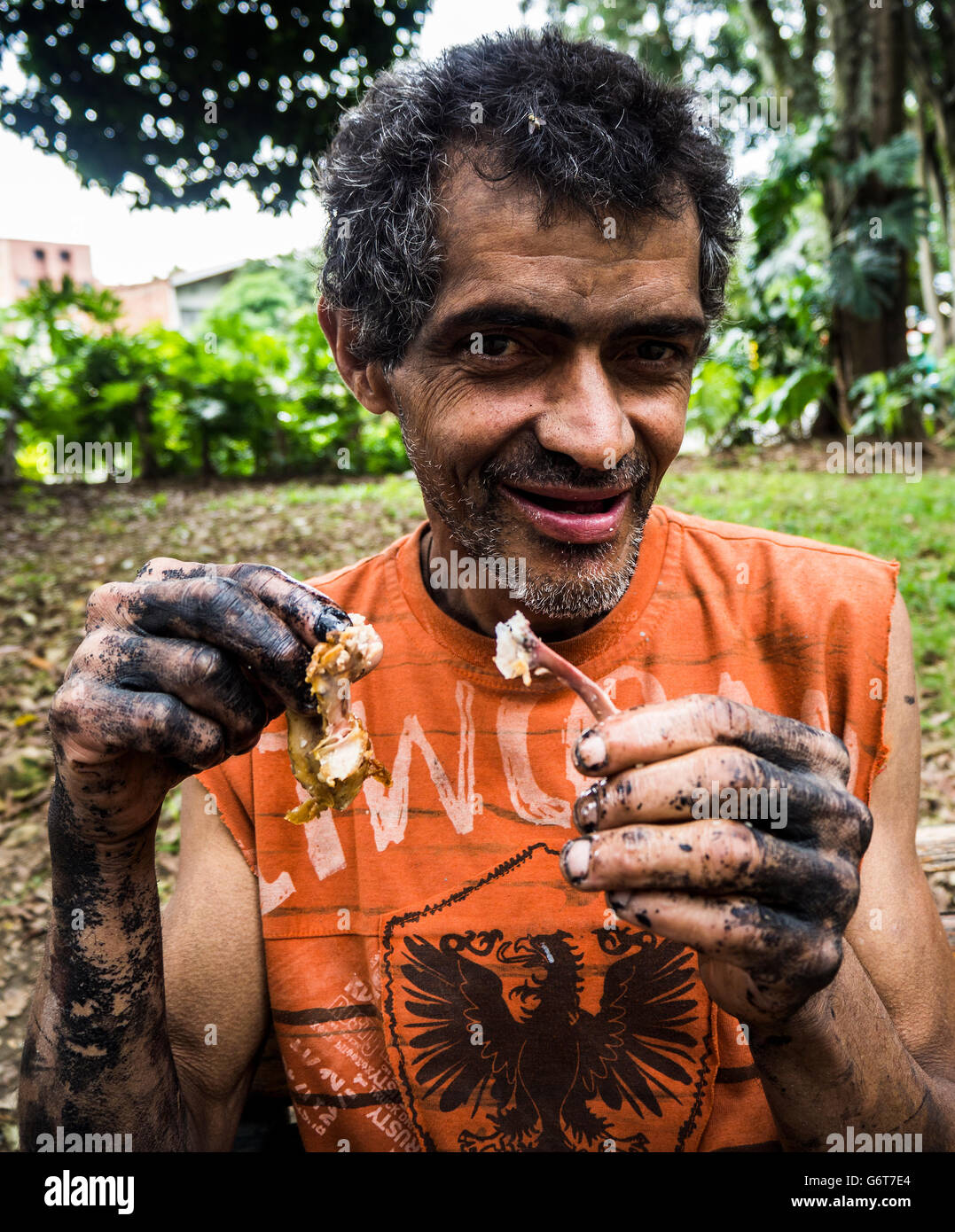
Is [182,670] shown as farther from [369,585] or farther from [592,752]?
[369,585]

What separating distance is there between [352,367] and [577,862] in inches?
56.5

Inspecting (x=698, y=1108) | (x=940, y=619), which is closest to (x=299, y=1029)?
(x=698, y=1108)

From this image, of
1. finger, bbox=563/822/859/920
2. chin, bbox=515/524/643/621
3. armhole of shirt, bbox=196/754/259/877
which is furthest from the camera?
armhole of shirt, bbox=196/754/259/877

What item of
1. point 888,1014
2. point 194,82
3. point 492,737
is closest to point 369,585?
point 492,737

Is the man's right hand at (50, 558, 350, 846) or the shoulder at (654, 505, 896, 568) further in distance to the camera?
the shoulder at (654, 505, 896, 568)

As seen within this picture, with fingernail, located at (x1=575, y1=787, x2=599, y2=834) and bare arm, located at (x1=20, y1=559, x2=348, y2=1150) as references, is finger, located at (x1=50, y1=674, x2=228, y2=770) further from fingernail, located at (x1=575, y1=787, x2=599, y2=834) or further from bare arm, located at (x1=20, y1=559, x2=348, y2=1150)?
fingernail, located at (x1=575, y1=787, x2=599, y2=834)

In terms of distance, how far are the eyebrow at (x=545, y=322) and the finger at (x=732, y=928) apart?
1.01 meters

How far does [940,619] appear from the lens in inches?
192

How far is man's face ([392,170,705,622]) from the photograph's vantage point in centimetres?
162

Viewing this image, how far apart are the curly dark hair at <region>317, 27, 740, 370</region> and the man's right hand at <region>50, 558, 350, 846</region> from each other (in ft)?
2.59

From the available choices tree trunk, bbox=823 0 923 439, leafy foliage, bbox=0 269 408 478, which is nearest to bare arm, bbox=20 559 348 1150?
leafy foliage, bbox=0 269 408 478
